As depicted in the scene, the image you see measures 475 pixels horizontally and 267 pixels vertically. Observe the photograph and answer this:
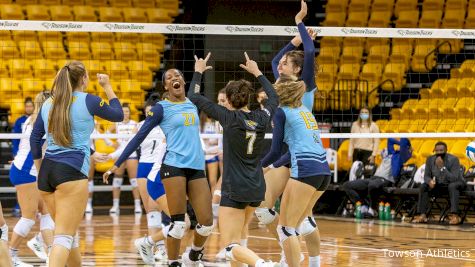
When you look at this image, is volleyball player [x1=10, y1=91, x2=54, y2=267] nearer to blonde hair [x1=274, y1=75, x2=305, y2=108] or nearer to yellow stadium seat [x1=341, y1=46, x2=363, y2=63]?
blonde hair [x1=274, y1=75, x2=305, y2=108]

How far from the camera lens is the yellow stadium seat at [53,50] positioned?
22812 mm

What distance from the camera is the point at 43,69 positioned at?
22.0 meters

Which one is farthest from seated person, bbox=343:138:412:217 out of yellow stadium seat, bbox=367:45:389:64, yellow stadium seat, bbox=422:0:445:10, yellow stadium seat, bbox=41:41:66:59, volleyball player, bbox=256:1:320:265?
volleyball player, bbox=256:1:320:265

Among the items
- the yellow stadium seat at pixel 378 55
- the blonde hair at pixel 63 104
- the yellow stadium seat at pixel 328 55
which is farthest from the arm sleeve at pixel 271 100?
the yellow stadium seat at pixel 378 55

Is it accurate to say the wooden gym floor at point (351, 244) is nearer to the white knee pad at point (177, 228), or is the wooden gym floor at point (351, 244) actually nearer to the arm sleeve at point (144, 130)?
the white knee pad at point (177, 228)

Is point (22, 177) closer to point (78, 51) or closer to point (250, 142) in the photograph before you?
point (250, 142)

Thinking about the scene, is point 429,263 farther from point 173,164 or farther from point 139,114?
point 139,114

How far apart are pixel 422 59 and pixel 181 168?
14968 millimetres

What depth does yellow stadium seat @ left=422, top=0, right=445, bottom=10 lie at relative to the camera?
Answer: 25.2 meters

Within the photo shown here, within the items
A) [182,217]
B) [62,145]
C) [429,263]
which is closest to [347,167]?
[429,263]

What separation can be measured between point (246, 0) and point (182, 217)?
55.3ft

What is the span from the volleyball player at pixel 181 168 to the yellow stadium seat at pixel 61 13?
14.7 metres

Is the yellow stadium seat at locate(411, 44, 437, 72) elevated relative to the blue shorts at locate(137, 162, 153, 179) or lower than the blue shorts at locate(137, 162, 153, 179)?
elevated

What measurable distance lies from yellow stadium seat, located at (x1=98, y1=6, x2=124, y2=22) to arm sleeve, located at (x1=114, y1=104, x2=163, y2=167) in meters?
14.7
